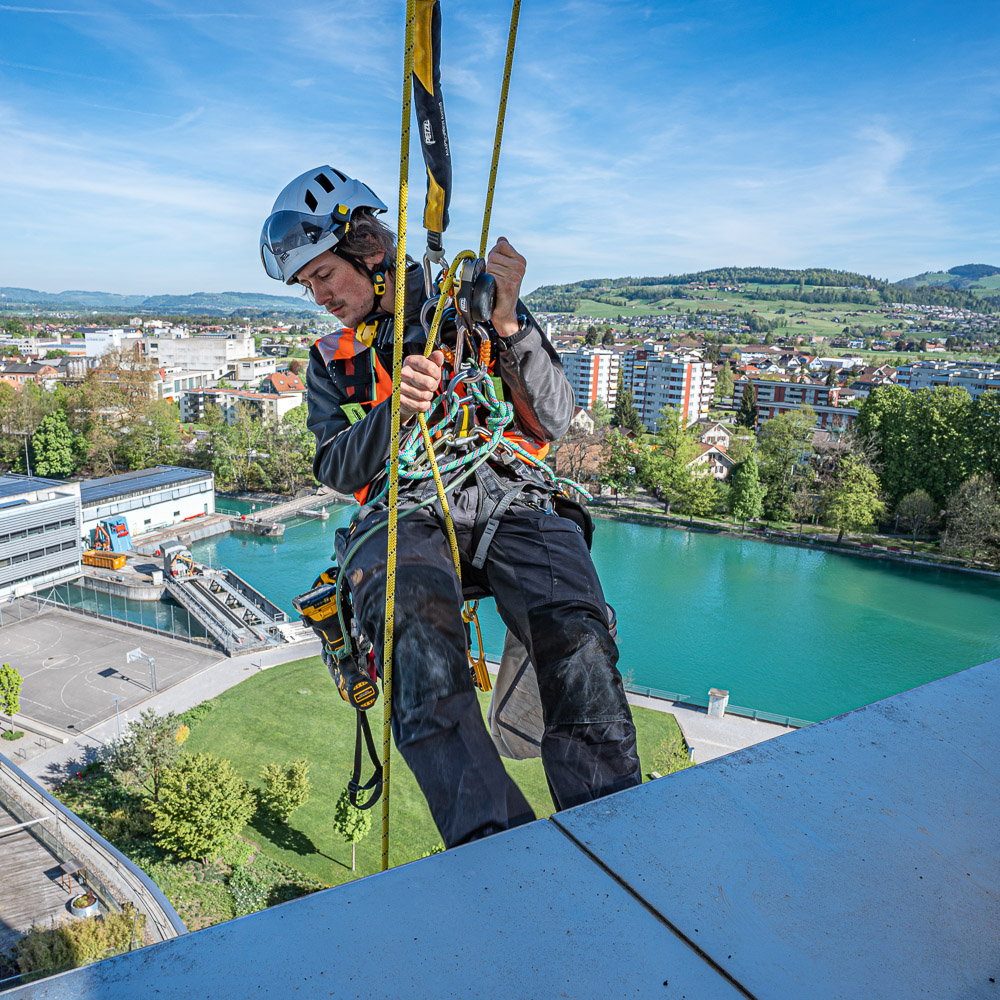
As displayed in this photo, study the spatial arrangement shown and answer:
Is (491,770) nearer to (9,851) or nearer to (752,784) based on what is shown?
(752,784)

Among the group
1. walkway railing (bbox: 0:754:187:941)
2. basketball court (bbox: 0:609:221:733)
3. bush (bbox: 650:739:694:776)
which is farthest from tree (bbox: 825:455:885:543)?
walkway railing (bbox: 0:754:187:941)

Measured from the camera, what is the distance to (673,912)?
0.76m

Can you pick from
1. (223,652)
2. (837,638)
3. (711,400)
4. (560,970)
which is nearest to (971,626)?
(837,638)

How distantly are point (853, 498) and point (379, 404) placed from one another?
77.0 ft

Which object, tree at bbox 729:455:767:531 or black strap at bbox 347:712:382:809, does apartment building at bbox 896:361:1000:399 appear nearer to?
tree at bbox 729:455:767:531

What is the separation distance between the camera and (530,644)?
160 cm

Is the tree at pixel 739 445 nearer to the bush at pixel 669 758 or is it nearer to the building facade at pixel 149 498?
the bush at pixel 669 758

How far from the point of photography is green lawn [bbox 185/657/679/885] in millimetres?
9031

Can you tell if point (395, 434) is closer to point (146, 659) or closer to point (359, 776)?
point (359, 776)

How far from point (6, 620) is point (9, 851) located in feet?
32.4

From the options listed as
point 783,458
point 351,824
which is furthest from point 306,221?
point 783,458

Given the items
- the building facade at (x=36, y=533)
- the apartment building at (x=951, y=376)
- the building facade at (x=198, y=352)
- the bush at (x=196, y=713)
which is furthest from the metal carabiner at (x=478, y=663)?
the building facade at (x=198, y=352)

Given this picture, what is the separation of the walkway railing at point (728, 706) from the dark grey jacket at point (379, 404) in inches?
452

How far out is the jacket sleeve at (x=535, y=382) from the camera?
5.96 feet
